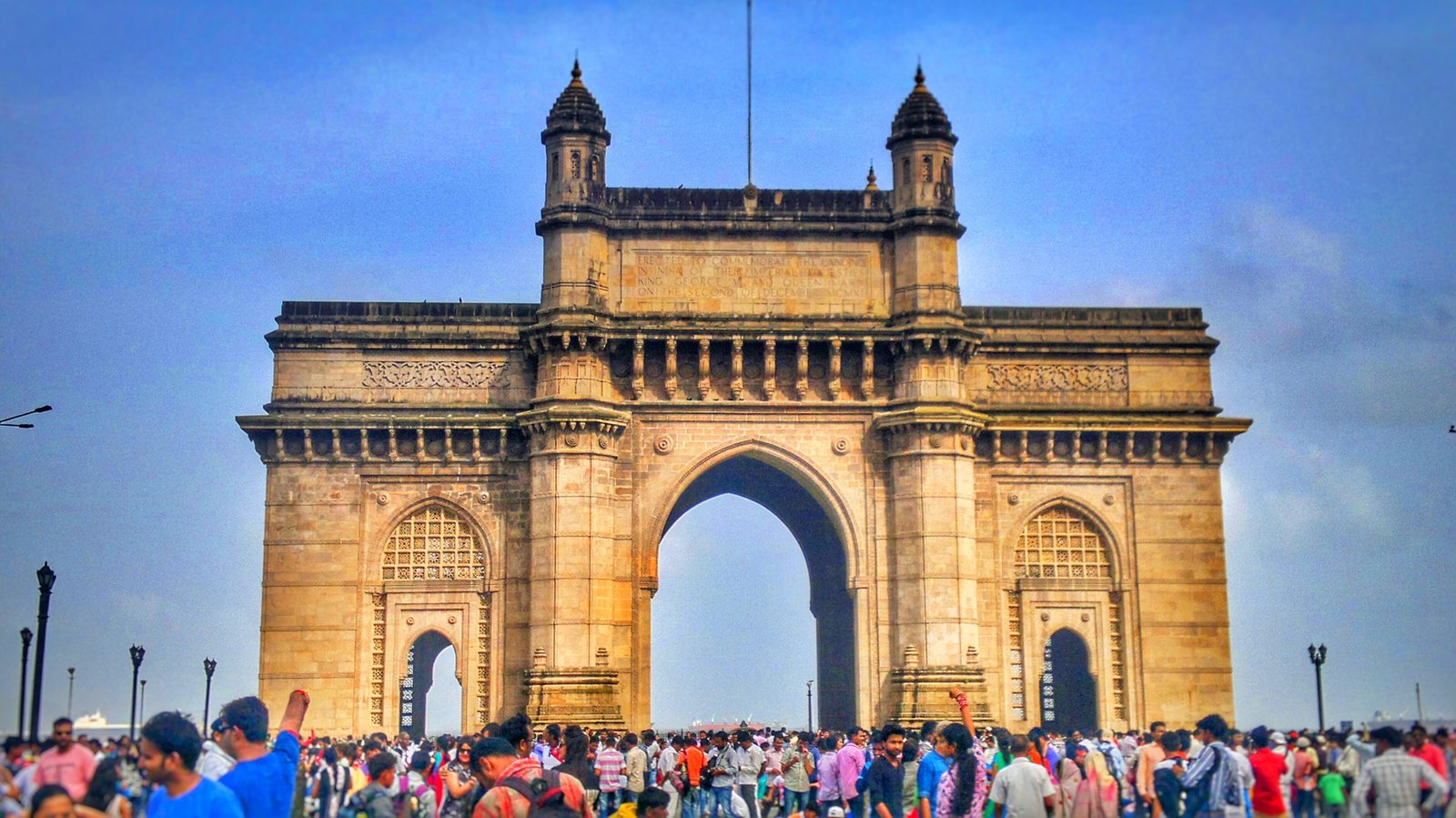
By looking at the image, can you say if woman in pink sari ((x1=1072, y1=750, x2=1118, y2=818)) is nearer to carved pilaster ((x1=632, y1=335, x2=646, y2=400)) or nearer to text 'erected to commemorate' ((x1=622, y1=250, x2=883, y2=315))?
carved pilaster ((x1=632, y1=335, x2=646, y2=400))

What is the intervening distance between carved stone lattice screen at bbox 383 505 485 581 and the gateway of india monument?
0.06m

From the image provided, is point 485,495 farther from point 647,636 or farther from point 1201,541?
point 1201,541

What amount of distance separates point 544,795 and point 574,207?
28.1 metres

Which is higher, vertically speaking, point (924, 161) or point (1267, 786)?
point (924, 161)

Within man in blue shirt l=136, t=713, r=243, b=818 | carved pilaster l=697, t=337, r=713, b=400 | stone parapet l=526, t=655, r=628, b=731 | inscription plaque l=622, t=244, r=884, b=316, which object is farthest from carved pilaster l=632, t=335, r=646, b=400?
man in blue shirt l=136, t=713, r=243, b=818

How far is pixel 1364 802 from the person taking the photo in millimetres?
16094

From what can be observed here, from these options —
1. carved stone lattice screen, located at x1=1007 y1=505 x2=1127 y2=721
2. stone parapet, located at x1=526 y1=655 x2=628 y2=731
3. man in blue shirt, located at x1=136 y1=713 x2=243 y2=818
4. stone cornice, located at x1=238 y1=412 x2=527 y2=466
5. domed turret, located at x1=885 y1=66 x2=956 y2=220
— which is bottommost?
man in blue shirt, located at x1=136 y1=713 x2=243 y2=818

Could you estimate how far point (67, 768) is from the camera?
16.6 metres

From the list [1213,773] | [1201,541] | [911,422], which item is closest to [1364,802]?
[1213,773]

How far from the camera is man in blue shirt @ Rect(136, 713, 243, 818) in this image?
936 centimetres

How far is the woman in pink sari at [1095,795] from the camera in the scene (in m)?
18.8

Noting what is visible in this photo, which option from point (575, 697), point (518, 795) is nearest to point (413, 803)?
point (518, 795)

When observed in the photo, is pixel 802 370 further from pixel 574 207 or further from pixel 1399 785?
pixel 1399 785

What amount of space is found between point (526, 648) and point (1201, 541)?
1539 centimetres
